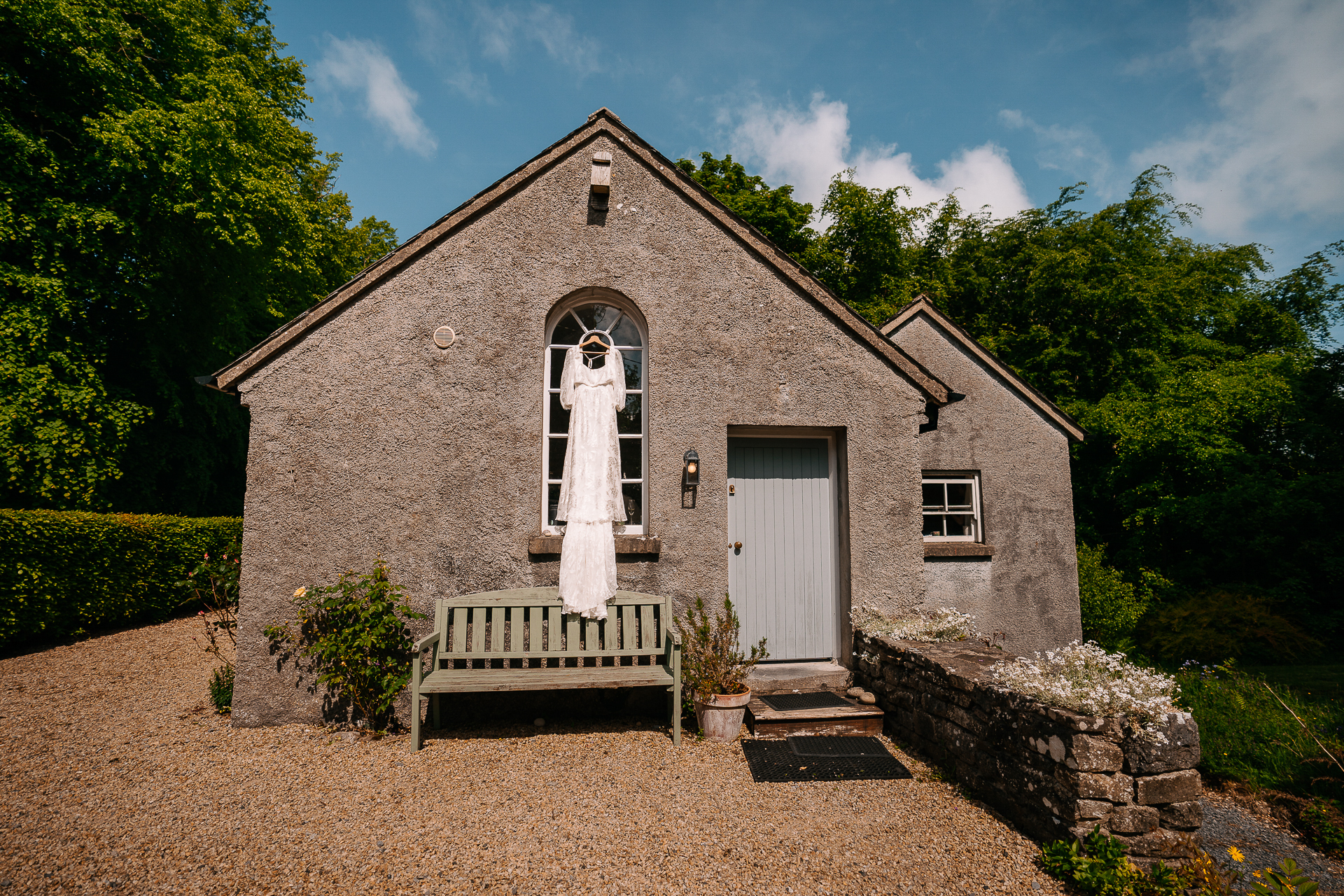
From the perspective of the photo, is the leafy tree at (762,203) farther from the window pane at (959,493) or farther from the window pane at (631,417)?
the window pane at (631,417)

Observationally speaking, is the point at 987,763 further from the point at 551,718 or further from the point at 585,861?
the point at 551,718

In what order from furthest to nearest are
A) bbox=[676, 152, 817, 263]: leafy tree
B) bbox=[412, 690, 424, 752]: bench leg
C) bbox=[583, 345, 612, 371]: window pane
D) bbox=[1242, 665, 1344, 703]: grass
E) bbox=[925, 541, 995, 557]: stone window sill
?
1. bbox=[676, 152, 817, 263]: leafy tree
2. bbox=[925, 541, 995, 557]: stone window sill
3. bbox=[1242, 665, 1344, 703]: grass
4. bbox=[583, 345, 612, 371]: window pane
5. bbox=[412, 690, 424, 752]: bench leg

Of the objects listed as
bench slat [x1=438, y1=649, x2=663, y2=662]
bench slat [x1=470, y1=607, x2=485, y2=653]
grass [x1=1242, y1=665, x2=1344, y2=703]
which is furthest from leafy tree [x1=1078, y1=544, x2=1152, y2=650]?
bench slat [x1=470, y1=607, x2=485, y2=653]

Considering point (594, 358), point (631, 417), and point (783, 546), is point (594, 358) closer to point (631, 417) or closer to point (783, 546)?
point (631, 417)

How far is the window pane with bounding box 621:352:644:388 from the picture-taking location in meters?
6.25

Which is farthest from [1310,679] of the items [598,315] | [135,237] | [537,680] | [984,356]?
[135,237]

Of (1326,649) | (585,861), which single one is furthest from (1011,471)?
(585,861)

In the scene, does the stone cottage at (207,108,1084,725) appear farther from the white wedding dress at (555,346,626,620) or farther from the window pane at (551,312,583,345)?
the white wedding dress at (555,346,626,620)

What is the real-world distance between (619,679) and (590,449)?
6.53 feet

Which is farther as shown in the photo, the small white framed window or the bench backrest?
the small white framed window

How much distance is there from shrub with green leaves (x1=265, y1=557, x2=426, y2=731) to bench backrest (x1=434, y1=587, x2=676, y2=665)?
1.40 ft

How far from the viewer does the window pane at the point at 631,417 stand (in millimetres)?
6246

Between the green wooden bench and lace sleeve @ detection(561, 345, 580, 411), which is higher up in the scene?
lace sleeve @ detection(561, 345, 580, 411)

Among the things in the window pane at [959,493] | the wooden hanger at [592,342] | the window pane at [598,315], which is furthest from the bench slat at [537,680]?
the window pane at [959,493]
